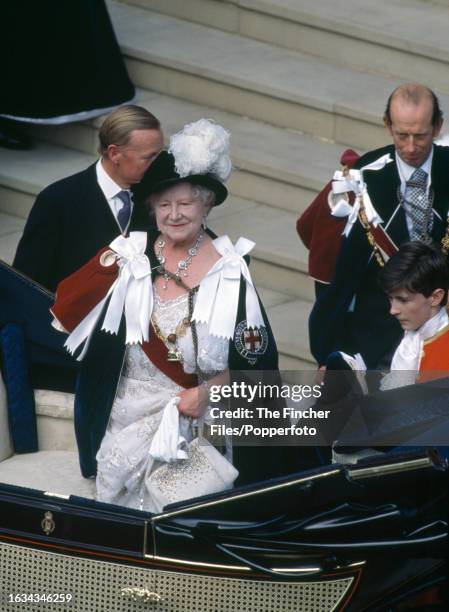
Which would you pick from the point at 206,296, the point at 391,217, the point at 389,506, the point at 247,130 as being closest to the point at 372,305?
the point at 391,217

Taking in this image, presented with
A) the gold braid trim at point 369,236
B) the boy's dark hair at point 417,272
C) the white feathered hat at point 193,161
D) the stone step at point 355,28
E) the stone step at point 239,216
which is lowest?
the stone step at point 239,216

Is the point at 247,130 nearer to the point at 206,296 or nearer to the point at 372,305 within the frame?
the point at 372,305

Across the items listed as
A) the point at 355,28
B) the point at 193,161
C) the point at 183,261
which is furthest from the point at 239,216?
the point at 193,161

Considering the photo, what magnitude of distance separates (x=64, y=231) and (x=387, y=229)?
108cm

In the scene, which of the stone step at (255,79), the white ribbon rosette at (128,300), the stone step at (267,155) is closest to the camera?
the white ribbon rosette at (128,300)

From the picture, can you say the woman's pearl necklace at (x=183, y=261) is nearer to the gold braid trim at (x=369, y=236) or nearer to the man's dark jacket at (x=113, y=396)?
the man's dark jacket at (x=113, y=396)

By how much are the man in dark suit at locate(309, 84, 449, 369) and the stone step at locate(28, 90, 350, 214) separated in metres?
1.60

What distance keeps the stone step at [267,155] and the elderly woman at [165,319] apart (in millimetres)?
2150

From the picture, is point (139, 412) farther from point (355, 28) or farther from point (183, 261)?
point (355, 28)

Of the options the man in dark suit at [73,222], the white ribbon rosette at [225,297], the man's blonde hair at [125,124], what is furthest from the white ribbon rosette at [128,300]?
the man in dark suit at [73,222]

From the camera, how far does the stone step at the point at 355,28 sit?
7.09 metres

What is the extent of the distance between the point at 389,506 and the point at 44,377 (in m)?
1.50

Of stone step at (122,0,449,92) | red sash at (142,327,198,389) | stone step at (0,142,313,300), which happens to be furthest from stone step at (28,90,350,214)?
red sash at (142,327,198,389)

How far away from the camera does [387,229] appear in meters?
5.08
